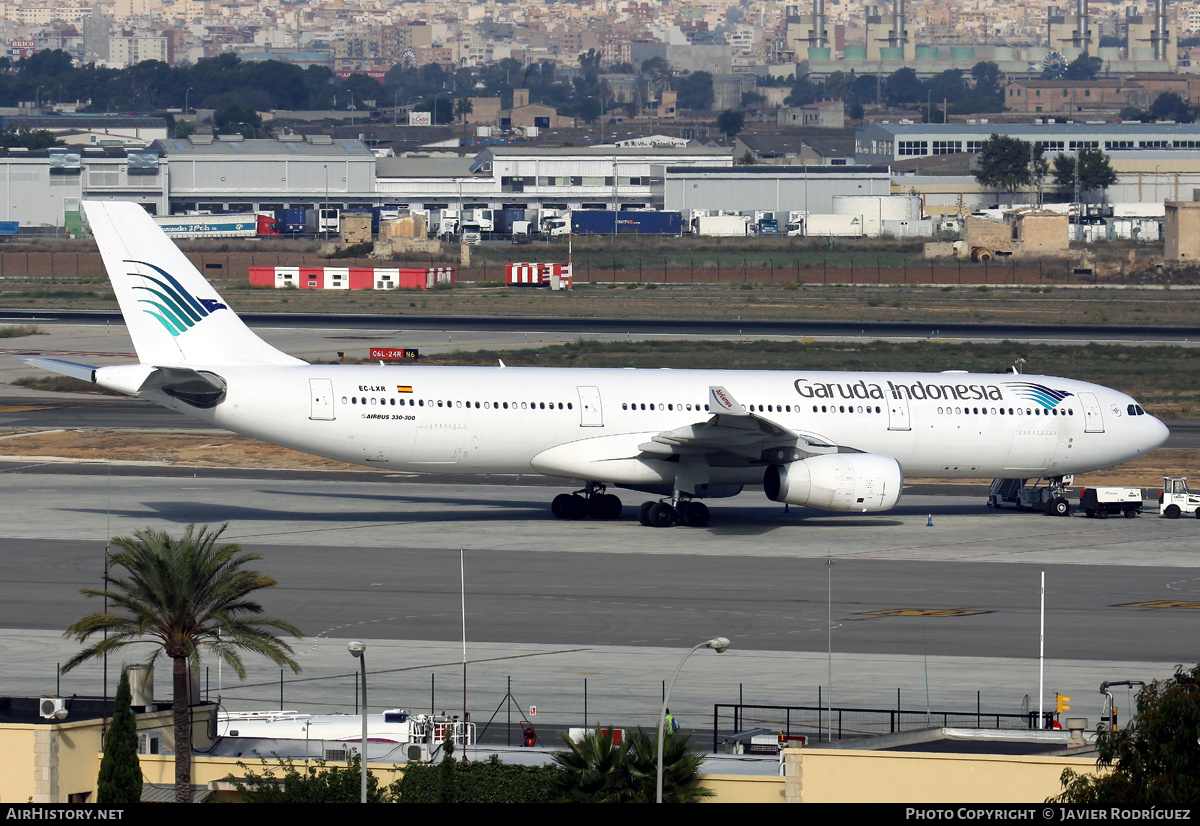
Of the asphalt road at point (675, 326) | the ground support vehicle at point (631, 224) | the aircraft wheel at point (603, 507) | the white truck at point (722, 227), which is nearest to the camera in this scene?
the aircraft wheel at point (603, 507)

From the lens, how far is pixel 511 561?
138ft

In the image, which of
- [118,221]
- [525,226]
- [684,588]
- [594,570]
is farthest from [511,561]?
[525,226]

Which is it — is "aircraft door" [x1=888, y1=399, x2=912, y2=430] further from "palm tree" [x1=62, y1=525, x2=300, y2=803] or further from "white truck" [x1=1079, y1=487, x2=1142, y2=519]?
"palm tree" [x1=62, y1=525, x2=300, y2=803]

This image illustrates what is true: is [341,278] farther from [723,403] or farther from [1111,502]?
[723,403]

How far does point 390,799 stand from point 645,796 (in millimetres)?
3732

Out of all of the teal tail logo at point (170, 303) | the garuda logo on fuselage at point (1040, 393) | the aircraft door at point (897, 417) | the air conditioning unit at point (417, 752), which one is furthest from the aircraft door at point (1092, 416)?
the air conditioning unit at point (417, 752)

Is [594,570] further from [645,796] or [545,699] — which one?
[645,796]

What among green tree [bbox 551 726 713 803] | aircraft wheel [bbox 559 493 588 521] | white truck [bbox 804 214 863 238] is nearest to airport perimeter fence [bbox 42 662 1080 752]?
Answer: green tree [bbox 551 726 713 803]

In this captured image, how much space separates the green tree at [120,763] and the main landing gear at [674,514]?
2610 centimetres

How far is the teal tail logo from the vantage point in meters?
45.8

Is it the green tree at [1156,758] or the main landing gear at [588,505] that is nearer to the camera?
the green tree at [1156,758]

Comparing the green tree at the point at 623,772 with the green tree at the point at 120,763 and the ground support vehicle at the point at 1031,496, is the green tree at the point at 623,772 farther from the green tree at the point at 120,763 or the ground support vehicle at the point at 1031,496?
the ground support vehicle at the point at 1031,496

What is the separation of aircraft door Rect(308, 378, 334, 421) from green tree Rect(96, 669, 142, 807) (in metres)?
23.0

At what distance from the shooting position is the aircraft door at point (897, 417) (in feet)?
161
